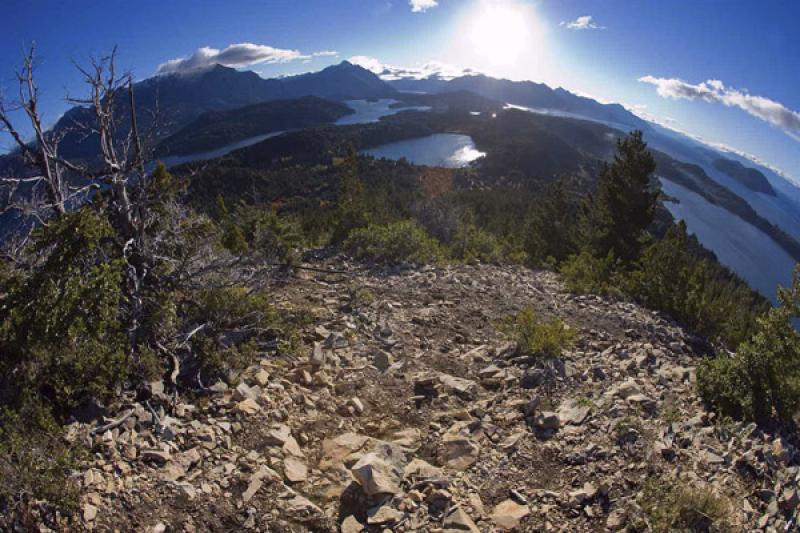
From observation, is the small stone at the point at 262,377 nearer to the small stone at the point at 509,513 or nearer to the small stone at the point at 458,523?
the small stone at the point at 458,523

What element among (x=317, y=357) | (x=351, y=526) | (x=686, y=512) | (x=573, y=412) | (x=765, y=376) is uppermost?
(x=765, y=376)

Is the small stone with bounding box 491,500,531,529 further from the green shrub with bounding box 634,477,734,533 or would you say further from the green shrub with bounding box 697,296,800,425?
the green shrub with bounding box 697,296,800,425

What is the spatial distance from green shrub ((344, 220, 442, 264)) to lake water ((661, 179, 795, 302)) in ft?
206

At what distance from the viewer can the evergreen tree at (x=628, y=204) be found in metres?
21.6

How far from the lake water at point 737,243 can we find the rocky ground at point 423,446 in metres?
67.0

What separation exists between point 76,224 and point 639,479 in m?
6.82

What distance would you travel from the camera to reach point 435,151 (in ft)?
380

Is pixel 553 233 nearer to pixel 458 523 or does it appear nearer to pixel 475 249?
pixel 475 249

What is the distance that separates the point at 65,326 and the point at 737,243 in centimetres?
9685

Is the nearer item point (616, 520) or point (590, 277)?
point (616, 520)

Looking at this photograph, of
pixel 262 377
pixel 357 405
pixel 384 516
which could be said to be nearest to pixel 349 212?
pixel 262 377

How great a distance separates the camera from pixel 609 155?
13912 centimetres

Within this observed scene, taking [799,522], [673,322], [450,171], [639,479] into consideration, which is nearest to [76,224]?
[639,479]

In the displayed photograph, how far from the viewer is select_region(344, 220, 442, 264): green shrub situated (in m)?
13.5
